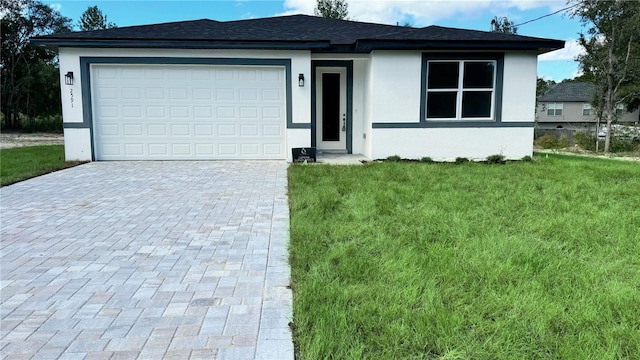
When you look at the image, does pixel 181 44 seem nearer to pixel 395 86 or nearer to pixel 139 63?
pixel 139 63

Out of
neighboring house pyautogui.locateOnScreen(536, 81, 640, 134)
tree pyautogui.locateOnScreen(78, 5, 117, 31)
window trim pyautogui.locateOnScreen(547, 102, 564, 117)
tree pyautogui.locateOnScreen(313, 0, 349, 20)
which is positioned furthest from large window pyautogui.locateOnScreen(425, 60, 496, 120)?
window trim pyautogui.locateOnScreen(547, 102, 564, 117)

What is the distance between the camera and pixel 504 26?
2777cm

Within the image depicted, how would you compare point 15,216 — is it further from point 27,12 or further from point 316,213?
point 27,12

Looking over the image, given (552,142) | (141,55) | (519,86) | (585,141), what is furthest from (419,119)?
(552,142)

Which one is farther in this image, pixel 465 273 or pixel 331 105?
pixel 331 105

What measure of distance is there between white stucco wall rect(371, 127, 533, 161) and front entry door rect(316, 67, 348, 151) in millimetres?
1645

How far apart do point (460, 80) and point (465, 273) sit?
28.0 feet

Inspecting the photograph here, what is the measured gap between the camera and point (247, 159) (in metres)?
11.1

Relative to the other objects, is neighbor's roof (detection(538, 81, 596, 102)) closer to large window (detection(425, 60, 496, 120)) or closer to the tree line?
large window (detection(425, 60, 496, 120))

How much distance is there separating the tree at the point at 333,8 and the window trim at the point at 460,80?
22.6 meters

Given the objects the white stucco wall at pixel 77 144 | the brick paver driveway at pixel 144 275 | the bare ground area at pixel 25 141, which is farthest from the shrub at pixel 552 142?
the bare ground area at pixel 25 141

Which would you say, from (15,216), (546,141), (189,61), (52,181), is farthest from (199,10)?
(546,141)

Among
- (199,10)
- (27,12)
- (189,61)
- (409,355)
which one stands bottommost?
(409,355)

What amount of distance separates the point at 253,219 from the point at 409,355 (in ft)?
11.0
